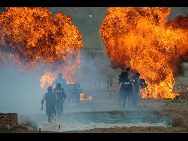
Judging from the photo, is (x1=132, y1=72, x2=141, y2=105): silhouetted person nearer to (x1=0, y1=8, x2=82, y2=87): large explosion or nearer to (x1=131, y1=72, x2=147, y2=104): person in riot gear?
(x1=131, y1=72, x2=147, y2=104): person in riot gear

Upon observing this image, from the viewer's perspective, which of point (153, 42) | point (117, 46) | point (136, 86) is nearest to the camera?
point (136, 86)

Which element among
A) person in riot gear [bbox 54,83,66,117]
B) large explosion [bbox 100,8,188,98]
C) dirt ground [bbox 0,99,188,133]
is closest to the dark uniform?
dirt ground [bbox 0,99,188,133]

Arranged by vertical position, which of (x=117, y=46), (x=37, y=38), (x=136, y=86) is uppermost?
(x=37, y=38)

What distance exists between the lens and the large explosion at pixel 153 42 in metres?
24.6

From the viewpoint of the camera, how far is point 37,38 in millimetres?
33062

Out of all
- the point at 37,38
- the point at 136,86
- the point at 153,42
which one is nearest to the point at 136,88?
the point at 136,86

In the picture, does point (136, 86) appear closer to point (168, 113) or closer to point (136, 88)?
point (136, 88)

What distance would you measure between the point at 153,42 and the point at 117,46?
5309 millimetres

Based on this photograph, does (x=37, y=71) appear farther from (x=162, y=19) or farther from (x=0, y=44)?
(x=162, y=19)
